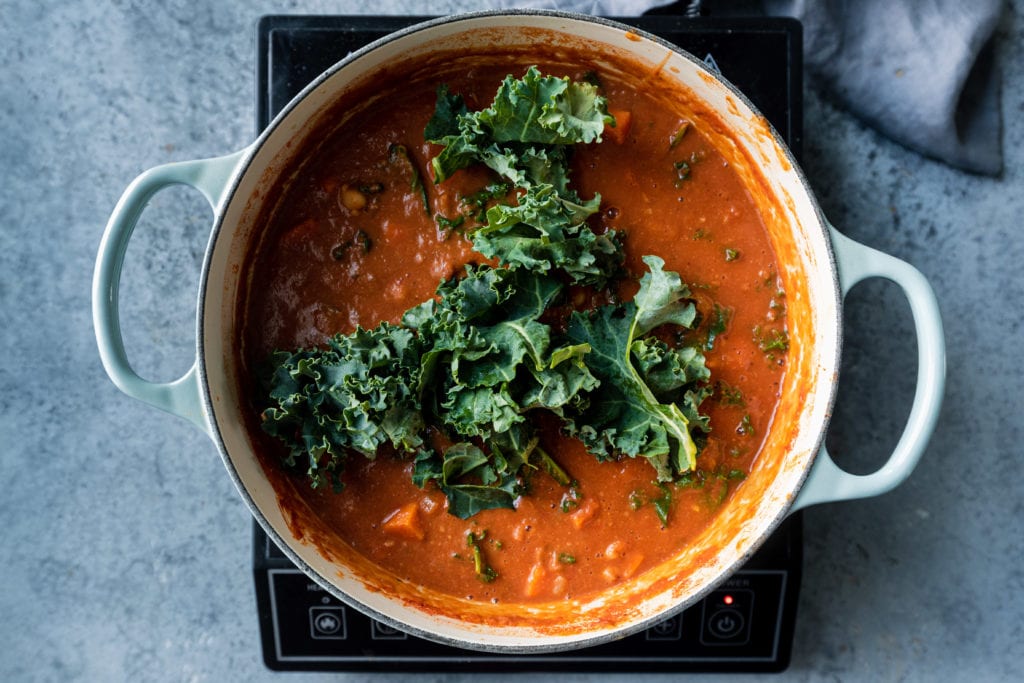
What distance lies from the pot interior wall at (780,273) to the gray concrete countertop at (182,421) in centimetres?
36

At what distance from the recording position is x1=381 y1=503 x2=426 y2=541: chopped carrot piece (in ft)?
6.91

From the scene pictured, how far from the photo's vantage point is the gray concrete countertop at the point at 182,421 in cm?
240

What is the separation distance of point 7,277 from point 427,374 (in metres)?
1.22

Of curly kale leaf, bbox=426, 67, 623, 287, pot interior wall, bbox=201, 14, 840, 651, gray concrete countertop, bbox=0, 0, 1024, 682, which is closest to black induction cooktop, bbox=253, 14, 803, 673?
pot interior wall, bbox=201, 14, 840, 651

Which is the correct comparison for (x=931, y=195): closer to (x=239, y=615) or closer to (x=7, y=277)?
(x=239, y=615)

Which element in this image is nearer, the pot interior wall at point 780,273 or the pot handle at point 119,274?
the pot handle at point 119,274

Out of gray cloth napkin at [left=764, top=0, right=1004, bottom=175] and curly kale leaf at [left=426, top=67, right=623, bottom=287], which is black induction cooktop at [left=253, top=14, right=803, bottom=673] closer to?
gray cloth napkin at [left=764, top=0, right=1004, bottom=175]

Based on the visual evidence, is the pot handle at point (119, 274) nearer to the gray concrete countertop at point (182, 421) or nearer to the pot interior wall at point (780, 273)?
the pot interior wall at point (780, 273)

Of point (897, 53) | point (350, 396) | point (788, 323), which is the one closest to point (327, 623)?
point (350, 396)

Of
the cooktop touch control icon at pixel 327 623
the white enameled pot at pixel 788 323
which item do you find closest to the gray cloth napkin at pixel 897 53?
the white enameled pot at pixel 788 323

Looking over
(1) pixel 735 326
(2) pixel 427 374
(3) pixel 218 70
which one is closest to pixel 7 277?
(3) pixel 218 70

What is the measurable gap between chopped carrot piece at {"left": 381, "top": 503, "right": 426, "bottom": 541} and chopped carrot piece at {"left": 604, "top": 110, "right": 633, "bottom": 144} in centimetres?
95

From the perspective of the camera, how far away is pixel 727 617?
2.22 metres

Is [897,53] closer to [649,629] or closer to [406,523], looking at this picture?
[649,629]
